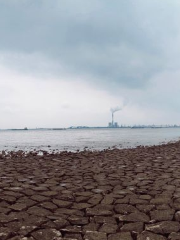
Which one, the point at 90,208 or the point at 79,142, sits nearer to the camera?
the point at 90,208

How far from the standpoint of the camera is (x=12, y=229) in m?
3.32

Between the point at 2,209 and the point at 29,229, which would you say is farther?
the point at 2,209

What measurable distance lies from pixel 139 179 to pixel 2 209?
3.92 metres

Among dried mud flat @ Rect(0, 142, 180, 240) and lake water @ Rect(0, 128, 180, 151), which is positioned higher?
dried mud flat @ Rect(0, 142, 180, 240)

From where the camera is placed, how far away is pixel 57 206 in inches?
171

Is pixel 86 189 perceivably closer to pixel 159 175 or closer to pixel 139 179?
pixel 139 179

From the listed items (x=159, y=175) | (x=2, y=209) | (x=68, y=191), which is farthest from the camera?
(x=159, y=175)

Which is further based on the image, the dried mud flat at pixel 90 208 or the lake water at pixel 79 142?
the lake water at pixel 79 142

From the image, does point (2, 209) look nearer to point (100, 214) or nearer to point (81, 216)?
point (81, 216)

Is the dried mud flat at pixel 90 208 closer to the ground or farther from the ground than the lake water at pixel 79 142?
farther from the ground

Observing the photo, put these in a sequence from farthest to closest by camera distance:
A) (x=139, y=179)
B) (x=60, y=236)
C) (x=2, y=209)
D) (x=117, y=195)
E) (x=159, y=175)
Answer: (x=159, y=175) → (x=139, y=179) → (x=117, y=195) → (x=2, y=209) → (x=60, y=236)

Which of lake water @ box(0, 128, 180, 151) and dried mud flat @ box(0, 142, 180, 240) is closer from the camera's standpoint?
dried mud flat @ box(0, 142, 180, 240)

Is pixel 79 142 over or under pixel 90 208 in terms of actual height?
under

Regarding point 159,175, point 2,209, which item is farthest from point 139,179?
point 2,209
